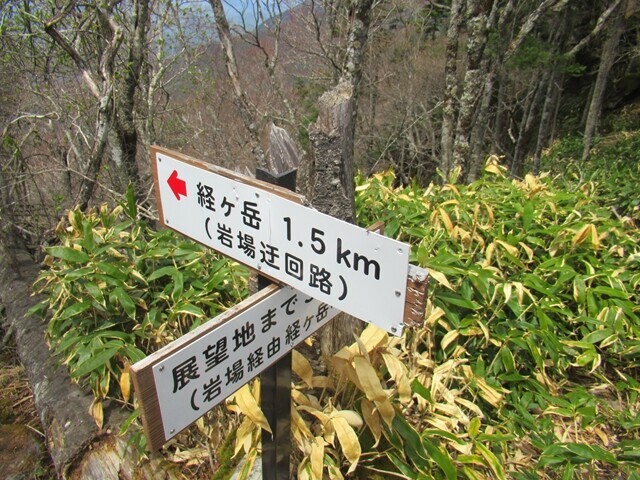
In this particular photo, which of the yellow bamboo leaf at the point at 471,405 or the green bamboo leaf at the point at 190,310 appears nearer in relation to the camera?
the yellow bamboo leaf at the point at 471,405

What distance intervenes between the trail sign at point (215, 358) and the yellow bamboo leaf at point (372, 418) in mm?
478

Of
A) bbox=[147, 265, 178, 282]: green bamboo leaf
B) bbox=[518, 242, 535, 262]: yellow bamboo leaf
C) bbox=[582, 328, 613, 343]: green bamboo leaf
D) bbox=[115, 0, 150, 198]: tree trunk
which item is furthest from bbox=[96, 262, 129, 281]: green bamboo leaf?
bbox=[582, 328, 613, 343]: green bamboo leaf

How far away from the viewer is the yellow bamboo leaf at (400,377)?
4.87 ft

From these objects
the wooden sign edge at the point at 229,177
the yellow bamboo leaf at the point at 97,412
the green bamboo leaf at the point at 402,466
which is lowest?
the yellow bamboo leaf at the point at 97,412

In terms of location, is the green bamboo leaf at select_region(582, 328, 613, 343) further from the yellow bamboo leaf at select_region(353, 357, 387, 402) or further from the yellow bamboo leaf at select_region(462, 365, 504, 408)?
the yellow bamboo leaf at select_region(353, 357, 387, 402)

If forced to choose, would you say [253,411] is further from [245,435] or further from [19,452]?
[19,452]

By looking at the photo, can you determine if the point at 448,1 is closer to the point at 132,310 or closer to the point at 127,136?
the point at 127,136

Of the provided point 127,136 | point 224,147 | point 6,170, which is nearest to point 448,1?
point 224,147

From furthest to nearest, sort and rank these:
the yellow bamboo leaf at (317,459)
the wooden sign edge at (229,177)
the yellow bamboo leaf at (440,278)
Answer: the yellow bamboo leaf at (440,278) < the yellow bamboo leaf at (317,459) < the wooden sign edge at (229,177)

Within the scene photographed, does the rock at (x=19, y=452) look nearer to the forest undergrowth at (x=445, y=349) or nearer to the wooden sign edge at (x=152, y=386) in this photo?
the forest undergrowth at (x=445, y=349)

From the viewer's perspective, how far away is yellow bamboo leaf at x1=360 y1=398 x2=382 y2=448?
1.46 metres

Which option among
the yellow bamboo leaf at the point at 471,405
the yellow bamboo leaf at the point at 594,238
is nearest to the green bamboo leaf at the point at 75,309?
the yellow bamboo leaf at the point at 471,405

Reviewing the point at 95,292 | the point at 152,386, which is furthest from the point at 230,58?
the point at 152,386

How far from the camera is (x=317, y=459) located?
137cm
